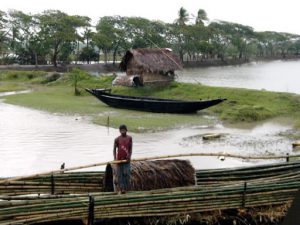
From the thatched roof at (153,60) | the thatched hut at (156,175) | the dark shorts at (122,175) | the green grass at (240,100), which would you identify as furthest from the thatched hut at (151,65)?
the dark shorts at (122,175)

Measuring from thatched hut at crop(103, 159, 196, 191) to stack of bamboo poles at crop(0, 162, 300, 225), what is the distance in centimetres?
59

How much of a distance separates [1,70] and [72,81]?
41.2 ft

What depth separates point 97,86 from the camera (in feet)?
110

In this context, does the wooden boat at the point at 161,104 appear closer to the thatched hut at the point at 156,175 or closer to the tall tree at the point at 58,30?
the thatched hut at the point at 156,175

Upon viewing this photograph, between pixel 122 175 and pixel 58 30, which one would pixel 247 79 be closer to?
pixel 58 30

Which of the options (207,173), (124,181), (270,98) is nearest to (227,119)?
(270,98)

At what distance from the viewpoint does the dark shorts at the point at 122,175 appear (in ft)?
26.8

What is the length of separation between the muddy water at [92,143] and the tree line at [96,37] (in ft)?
75.7

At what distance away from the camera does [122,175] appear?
26.9 feet

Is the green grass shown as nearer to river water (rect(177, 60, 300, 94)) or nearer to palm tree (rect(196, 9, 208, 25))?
river water (rect(177, 60, 300, 94))

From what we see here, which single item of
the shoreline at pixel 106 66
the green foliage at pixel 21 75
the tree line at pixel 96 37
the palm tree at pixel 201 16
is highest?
the palm tree at pixel 201 16

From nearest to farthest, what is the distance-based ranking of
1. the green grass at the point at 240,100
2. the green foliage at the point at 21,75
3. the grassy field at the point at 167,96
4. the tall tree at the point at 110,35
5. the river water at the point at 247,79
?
1. the grassy field at the point at 167,96
2. the green grass at the point at 240,100
3. the green foliage at the point at 21,75
4. the river water at the point at 247,79
5. the tall tree at the point at 110,35

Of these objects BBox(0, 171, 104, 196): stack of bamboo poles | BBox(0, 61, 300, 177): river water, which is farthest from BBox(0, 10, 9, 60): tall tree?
BBox(0, 171, 104, 196): stack of bamboo poles

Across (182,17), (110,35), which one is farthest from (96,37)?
(182,17)
